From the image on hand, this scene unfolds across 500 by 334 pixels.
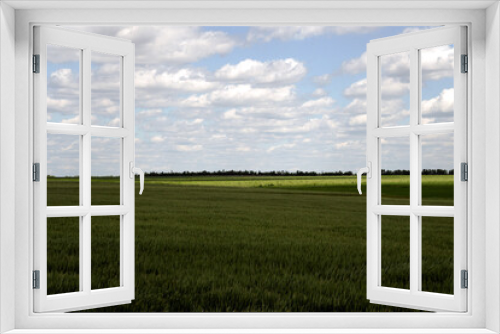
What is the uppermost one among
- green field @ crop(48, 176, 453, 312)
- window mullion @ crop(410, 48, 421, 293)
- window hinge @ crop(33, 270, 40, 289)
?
window mullion @ crop(410, 48, 421, 293)

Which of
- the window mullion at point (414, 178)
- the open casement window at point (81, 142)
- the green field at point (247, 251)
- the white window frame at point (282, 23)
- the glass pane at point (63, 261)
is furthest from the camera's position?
the green field at point (247, 251)

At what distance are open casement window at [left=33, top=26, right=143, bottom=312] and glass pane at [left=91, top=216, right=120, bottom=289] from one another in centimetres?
278

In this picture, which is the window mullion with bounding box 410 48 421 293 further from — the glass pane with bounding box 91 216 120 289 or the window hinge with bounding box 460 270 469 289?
the glass pane with bounding box 91 216 120 289

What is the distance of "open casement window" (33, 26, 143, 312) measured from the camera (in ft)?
8.50

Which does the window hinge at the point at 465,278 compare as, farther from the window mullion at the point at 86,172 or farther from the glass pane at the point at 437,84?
the window mullion at the point at 86,172

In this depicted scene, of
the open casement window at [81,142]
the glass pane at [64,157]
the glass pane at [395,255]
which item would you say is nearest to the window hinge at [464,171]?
the open casement window at [81,142]

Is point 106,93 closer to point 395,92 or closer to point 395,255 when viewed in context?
point 395,92

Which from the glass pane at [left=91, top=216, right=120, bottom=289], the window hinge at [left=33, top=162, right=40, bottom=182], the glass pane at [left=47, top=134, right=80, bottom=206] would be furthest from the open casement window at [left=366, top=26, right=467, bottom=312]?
the glass pane at [left=91, top=216, right=120, bottom=289]

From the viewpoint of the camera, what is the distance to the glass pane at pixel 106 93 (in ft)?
10.3

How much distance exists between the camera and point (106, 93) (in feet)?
12.5

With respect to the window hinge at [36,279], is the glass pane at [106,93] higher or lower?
higher

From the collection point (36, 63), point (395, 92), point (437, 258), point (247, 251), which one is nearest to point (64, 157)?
point (36, 63)

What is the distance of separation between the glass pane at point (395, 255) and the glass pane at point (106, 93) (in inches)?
160

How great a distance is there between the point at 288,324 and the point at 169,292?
3.69 m
